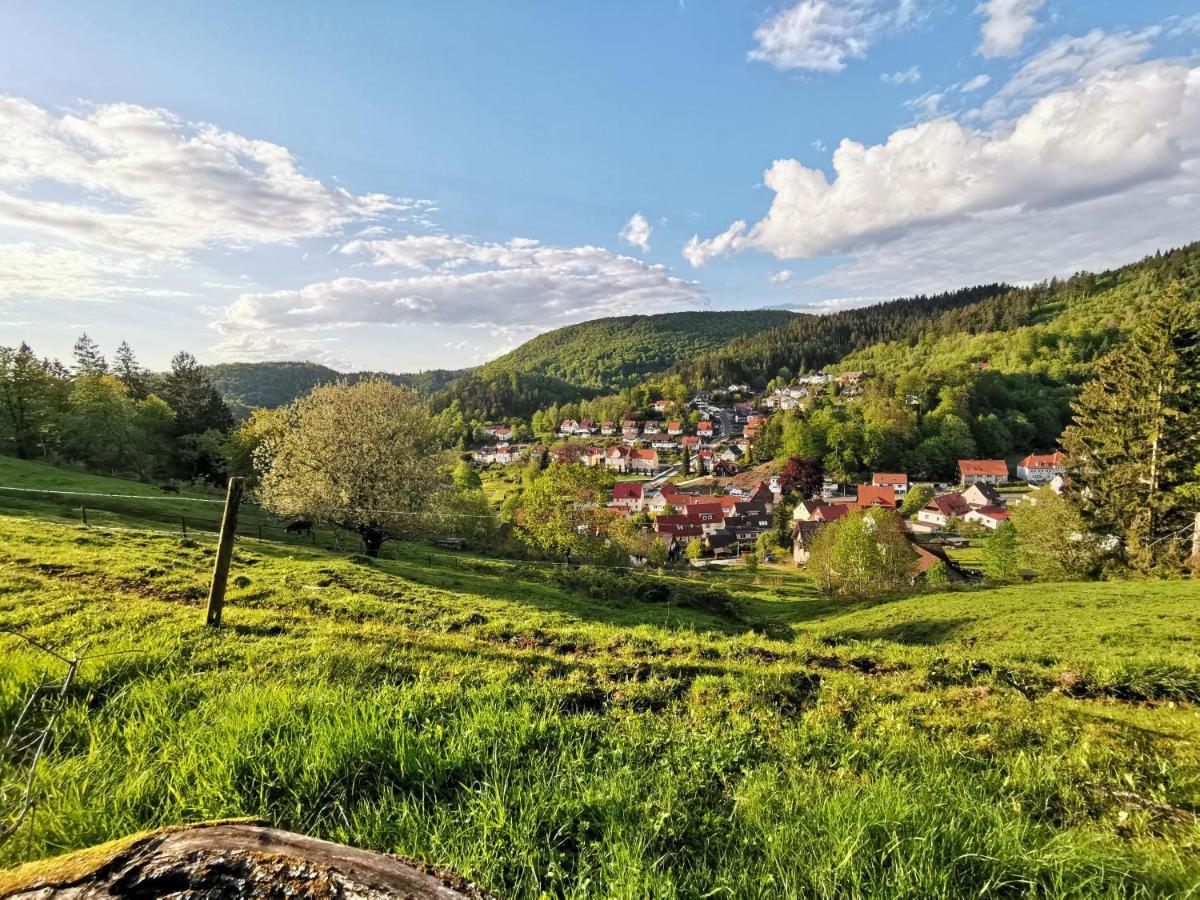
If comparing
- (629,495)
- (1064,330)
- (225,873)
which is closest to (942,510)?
(629,495)

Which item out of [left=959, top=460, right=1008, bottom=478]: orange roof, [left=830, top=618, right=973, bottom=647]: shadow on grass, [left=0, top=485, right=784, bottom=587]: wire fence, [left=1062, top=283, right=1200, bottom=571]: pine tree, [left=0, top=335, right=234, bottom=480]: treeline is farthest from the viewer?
[left=959, top=460, right=1008, bottom=478]: orange roof

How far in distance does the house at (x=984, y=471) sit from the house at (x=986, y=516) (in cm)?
3108

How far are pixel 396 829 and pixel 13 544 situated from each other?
2235cm

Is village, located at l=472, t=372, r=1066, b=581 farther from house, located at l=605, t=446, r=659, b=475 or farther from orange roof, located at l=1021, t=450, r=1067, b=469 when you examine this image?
house, located at l=605, t=446, r=659, b=475

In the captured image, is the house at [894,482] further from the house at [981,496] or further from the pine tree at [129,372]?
the pine tree at [129,372]

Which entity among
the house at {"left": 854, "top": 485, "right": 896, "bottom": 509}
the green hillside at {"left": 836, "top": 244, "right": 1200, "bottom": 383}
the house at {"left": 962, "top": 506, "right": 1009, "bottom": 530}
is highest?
the green hillside at {"left": 836, "top": 244, "right": 1200, "bottom": 383}

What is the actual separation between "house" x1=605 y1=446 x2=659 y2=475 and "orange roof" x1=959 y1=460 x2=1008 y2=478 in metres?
76.0

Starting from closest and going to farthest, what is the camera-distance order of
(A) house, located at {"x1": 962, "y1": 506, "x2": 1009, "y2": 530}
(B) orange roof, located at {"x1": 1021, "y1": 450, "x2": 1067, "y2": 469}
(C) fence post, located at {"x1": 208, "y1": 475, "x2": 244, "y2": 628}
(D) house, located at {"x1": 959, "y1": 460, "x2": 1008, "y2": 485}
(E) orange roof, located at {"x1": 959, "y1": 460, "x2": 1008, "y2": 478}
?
(C) fence post, located at {"x1": 208, "y1": 475, "x2": 244, "y2": 628}
(A) house, located at {"x1": 962, "y1": 506, "x2": 1009, "y2": 530}
(E) orange roof, located at {"x1": 959, "y1": 460, "x2": 1008, "y2": 478}
(D) house, located at {"x1": 959, "y1": 460, "x2": 1008, "y2": 485}
(B) orange roof, located at {"x1": 1021, "y1": 450, "x2": 1067, "y2": 469}

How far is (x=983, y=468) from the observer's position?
383ft

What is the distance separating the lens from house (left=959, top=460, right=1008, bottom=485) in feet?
380

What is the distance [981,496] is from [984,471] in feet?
76.4

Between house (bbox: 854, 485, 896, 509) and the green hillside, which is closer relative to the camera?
house (bbox: 854, 485, 896, 509)

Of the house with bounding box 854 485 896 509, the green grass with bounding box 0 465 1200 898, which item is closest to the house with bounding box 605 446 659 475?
the house with bounding box 854 485 896 509

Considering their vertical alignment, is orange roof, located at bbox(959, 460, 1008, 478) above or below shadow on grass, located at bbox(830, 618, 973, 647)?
below
